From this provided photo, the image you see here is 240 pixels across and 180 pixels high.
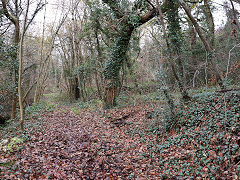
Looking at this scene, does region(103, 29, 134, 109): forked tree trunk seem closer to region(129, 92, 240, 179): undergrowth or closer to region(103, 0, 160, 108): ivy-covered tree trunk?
region(103, 0, 160, 108): ivy-covered tree trunk

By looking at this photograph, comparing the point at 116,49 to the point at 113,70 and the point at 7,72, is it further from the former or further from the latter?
the point at 7,72

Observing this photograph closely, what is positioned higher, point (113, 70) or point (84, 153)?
point (113, 70)

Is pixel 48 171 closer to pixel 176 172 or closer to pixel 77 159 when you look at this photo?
pixel 77 159

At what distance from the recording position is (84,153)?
5695mm

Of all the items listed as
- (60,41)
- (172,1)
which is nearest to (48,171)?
(172,1)

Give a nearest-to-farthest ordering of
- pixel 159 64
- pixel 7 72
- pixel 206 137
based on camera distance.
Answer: pixel 206 137, pixel 159 64, pixel 7 72

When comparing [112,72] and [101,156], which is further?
[112,72]

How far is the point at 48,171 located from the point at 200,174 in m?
3.87

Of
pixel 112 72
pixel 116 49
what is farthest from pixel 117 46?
pixel 112 72

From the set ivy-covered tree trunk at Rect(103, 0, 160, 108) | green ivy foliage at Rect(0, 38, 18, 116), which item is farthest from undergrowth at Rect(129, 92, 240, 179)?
green ivy foliage at Rect(0, 38, 18, 116)

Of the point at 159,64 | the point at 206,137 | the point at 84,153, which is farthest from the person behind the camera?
the point at 159,64

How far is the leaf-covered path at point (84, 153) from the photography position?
15.0ft

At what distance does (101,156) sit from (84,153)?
609mm

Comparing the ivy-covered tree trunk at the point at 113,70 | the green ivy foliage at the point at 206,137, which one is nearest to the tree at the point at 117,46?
the ivy-covered tree trunk at the point at 113,70
